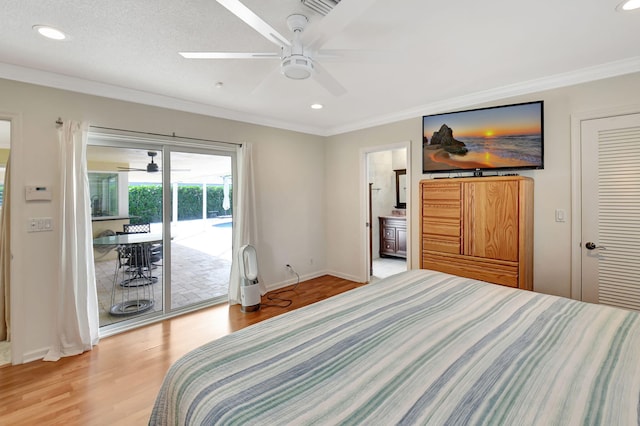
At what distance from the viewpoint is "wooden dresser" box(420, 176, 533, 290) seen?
8.98ft

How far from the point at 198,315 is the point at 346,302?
246 cm

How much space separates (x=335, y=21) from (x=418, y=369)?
1.59 m

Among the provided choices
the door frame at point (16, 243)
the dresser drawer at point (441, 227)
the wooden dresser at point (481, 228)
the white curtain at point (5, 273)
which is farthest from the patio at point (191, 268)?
the wooden dresser at point (481, 228)

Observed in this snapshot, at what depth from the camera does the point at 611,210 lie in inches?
102

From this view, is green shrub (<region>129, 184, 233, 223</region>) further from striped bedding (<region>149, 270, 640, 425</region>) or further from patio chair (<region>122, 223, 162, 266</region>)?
striped bedding (<region>149, 270, 640, 425</region>)

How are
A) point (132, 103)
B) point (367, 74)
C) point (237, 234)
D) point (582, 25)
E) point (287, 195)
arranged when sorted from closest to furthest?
point (582, 25)
point (367, 74)
point (132, 103)
point (237, 234)
point (287, 195)

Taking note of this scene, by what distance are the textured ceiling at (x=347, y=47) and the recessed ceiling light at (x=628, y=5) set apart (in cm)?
4

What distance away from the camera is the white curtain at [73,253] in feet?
8.57

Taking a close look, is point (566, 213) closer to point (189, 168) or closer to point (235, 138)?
point (235, 138)

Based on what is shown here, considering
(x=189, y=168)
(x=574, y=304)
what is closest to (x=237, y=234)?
(x=189, y=168)

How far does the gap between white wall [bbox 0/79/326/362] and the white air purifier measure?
55cm

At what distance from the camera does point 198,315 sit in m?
3.47

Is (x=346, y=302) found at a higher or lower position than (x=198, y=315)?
higher

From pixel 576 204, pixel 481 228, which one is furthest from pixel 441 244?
pixel 576 204
